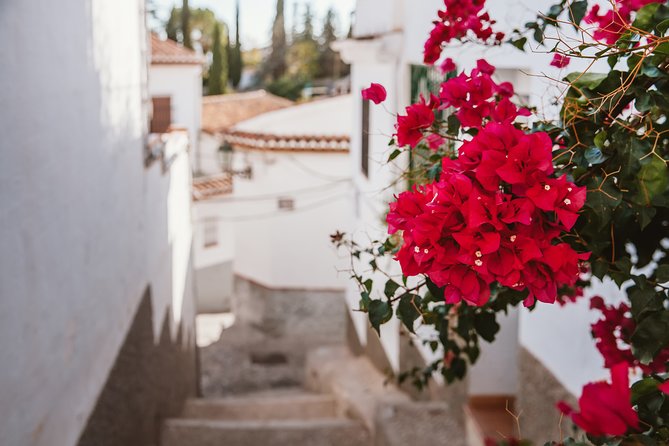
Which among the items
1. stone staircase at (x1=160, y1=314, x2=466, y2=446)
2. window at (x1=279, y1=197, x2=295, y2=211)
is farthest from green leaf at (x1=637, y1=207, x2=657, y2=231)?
window at (x1=279, y1=197, x2=295, y2=211)

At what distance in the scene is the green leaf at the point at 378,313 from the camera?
2.02 m

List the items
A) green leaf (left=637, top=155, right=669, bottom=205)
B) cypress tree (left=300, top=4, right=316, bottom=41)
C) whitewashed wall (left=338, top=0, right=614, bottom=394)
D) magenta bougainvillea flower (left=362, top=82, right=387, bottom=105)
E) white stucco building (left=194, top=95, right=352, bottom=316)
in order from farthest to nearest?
cypress tree (left=300, top=4, right=316, bottom=41) < white stucco building (left=194, top=95, right=352, bottom=316) < whitewashed wall (left=338, top=0, right=614, bottom=394) < magenta bougainvillea flower (left=362, top=82, right=387, bottom=105) < green leaf (left=637, top=155, right=669, bottom=205)

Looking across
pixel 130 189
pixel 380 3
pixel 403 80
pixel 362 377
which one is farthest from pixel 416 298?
pixel 362 377

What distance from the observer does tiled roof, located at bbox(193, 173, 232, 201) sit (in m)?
18.5

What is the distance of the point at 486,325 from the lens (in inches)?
94.0

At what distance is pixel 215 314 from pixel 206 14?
3278 cm

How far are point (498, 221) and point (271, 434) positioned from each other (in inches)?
243

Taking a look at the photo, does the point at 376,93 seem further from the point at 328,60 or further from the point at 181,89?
the point at 328,60

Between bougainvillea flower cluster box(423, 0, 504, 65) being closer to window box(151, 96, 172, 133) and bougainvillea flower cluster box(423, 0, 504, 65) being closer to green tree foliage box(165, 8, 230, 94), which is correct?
window box(151, 96, 172, 133)

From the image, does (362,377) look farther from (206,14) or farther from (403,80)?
(206,14)

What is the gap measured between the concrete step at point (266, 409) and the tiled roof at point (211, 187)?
9.18 m

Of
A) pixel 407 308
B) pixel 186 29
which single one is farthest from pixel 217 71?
pixel 407 308

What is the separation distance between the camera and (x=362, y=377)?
1002cm

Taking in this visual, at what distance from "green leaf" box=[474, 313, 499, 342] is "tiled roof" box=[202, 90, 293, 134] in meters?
19.7
